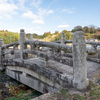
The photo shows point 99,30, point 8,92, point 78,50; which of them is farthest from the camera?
point 99,30

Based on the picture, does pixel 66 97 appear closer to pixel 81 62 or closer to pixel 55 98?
→ pixel 55 98

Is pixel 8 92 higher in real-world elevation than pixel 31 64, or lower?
lower

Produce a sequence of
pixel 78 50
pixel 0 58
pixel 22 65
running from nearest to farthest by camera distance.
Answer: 1. pixel 78 50
2. pixel 22 65
3. pixel 0 58

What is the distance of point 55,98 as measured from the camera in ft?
7.93

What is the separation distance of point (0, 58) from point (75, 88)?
5979mm

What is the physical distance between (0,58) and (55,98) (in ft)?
19.4

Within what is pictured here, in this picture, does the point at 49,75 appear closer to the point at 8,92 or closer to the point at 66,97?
the point at 66,97

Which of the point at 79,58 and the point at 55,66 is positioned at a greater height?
the point at 79,58

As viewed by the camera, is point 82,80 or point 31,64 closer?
point 82,80

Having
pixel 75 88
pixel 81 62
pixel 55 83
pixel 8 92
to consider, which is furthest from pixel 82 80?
pixel 8 92

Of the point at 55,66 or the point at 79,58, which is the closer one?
the point at 79,58

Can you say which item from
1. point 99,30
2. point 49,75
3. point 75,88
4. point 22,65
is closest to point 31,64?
point 22,65

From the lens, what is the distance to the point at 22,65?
5156 mm

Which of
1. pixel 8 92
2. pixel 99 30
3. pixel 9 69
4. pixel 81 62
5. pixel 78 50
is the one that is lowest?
pixel 8 92
